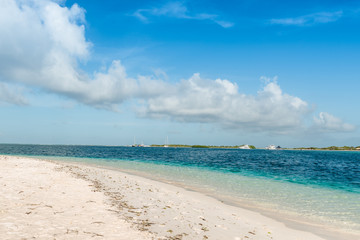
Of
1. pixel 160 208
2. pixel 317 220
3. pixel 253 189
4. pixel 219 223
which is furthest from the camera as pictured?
pixel 253 189

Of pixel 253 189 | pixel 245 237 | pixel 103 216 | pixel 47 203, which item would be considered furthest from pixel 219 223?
pixel 253 189

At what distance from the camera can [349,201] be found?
22297mm

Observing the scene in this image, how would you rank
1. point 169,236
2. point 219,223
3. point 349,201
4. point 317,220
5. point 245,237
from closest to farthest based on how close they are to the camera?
point 169,236 < point 245,237 < point 219,223 < point 317,220 < point 349,201

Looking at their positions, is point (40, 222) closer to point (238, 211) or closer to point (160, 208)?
point (160, 208)

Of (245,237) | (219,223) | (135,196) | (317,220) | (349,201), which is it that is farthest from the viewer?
(349,201)

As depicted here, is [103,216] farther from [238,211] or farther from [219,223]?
[238,211]

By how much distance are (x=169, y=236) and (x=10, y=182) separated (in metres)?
15.2

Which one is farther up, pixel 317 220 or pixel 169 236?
pixel 169 236

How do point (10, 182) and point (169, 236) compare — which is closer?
point (169, 236)

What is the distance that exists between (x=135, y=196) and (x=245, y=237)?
9.17 metres

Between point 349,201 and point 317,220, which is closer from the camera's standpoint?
point 317,220

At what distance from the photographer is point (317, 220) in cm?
1586

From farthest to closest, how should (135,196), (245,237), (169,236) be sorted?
(135,196), (245,237), (169,236)

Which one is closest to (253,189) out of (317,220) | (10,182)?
(317,220)
